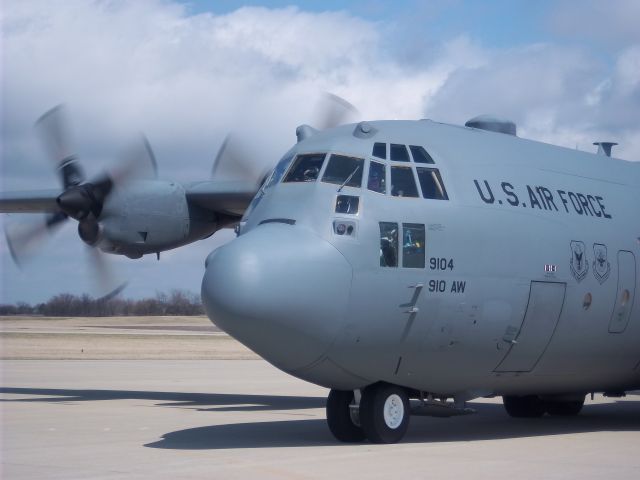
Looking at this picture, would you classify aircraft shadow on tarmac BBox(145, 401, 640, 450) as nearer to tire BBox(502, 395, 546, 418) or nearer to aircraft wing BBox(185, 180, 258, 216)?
tire BBox(502, 395, 546, 418)

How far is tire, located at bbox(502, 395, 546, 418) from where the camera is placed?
719 inches

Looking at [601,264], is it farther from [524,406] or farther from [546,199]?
[524,406]

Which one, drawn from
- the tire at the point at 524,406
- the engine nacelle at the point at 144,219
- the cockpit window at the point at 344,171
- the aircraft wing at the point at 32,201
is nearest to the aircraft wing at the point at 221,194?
the engine nacelle at the point at 144,219

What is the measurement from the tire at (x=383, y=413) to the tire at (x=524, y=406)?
5121 mm

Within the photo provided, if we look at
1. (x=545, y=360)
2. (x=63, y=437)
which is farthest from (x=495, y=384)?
(x=63, y=437)

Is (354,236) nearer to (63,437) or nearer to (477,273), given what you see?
(477,273)

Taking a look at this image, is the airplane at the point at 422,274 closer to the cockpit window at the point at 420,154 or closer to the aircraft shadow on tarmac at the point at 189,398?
the cockpit window at the point at 420,154

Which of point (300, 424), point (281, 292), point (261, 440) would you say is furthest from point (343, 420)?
point (300, 424)

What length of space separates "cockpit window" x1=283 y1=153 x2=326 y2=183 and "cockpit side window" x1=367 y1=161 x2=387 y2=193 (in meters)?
0.66

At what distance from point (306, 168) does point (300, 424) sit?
15.8ft

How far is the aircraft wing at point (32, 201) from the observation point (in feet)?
77.7

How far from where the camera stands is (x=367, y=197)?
13203 mm

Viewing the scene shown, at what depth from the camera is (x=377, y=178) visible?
44.2ft

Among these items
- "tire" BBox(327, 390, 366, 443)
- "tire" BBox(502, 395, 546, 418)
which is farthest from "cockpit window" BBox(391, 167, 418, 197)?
"tire" BBox(502, 395, 546, 418)
